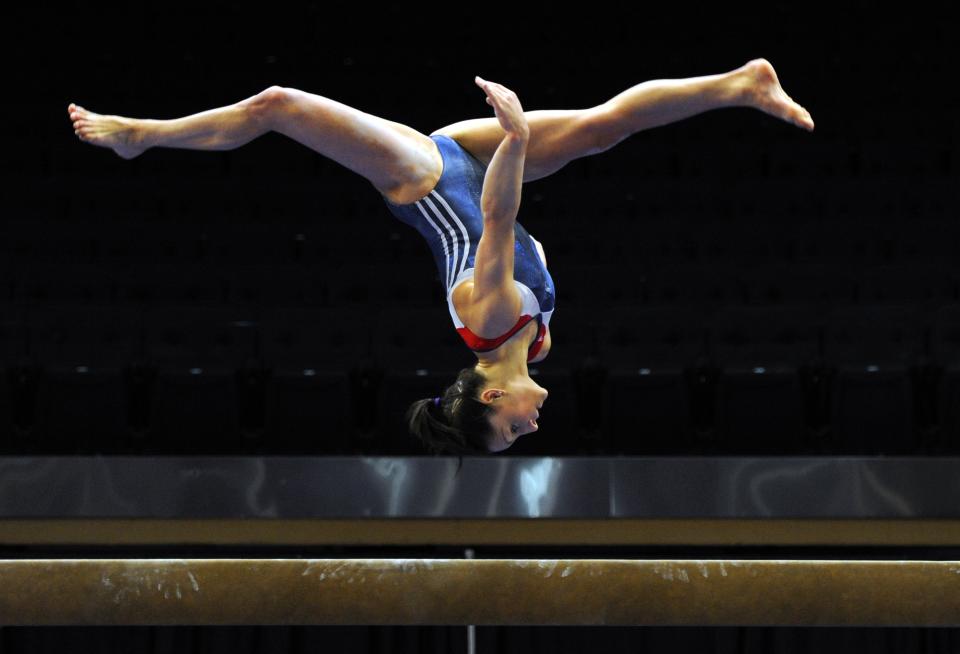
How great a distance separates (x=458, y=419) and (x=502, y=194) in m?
0.71

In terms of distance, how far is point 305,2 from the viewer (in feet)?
33.4

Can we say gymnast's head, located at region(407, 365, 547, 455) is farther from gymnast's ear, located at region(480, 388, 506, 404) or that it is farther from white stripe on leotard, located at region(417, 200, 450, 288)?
white stripe on leotard, located at region(417, 200, 450, 288)

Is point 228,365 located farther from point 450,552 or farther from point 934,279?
point 934,279

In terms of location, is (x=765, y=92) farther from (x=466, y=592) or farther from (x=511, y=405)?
(x=466, y=592)

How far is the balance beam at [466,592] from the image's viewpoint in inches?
102

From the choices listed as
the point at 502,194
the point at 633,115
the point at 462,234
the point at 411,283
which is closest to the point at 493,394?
the point at 462,234

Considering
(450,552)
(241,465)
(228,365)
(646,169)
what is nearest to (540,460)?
(450,552)

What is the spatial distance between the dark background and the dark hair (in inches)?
91.2

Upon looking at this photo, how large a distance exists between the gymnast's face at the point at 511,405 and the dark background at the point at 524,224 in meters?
2.42

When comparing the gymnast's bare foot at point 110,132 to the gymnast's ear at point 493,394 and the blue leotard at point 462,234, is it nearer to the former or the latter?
the blue leotard at point 462,234

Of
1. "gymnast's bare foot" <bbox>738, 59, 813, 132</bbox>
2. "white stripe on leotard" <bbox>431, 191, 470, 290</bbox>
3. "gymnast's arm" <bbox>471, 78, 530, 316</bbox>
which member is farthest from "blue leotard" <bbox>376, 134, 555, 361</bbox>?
"gymnast's bare foot" <bbox>738, 59, 813, 132</bbox>

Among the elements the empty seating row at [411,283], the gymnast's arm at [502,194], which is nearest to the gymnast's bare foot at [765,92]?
the gymnast's arm at [502,194]

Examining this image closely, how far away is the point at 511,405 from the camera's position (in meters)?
3.16

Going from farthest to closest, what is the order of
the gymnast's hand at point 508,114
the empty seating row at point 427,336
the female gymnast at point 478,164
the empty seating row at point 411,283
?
the empty seating row at point 411,283 → the empty seating row at point 427,336 → the female gymnast at point 478,164 → the gymnast's hand at point 508,114
